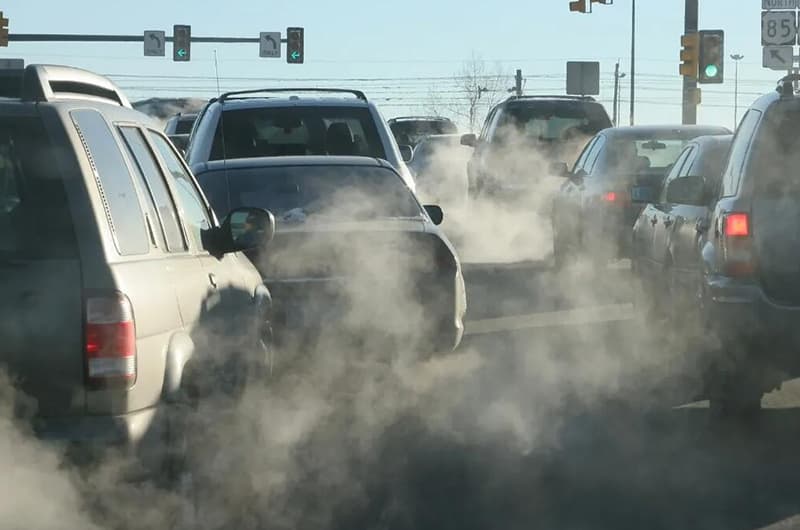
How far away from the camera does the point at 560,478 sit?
787 centimetres

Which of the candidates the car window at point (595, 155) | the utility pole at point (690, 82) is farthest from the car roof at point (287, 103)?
the utility pole at point (690, 82)

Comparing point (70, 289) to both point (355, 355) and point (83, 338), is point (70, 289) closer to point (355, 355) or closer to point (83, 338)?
point (83, 338)

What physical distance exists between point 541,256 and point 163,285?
55.4 ft

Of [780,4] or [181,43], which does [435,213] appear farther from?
[181,43]

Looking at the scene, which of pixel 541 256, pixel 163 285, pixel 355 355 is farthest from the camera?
pixel 541 256

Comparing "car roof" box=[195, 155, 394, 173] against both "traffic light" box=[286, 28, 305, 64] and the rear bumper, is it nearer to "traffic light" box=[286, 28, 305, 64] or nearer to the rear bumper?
the rear bumper

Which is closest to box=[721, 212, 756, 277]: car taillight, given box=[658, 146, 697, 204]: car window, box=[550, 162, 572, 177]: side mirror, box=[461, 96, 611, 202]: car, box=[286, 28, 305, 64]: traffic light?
box=[658, 146, 697, 204]: car window

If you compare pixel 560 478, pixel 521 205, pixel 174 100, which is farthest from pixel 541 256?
pixel 174 100

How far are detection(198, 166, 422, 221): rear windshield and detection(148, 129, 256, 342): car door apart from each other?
2659 millimetres

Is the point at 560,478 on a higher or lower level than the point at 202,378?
lower

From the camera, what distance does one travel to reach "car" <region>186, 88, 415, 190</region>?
14641mm

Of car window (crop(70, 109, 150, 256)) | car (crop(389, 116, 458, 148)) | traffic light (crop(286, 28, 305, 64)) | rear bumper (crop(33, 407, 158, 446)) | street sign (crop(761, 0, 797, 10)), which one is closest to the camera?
rear bumper (crop(33, 407, 158, 446))

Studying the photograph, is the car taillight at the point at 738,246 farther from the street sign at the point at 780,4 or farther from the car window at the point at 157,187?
the street sign at the point at 780,4

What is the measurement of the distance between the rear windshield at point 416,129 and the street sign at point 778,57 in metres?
14.2
